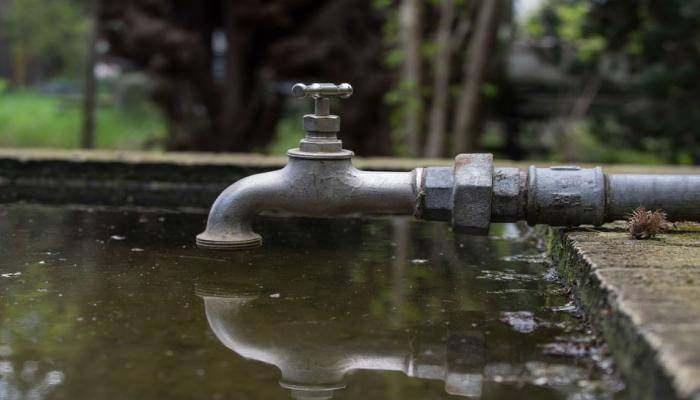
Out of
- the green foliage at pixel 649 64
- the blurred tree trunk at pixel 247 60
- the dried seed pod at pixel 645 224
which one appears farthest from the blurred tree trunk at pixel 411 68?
the dried seed pod at pixel 645 224

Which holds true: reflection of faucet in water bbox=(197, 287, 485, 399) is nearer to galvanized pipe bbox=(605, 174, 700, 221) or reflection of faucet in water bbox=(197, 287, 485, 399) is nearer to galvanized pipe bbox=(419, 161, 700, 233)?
galvanized pipe bbox=(419, 161, 700, 233)

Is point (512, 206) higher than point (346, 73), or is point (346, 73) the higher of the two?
point (346, 73)

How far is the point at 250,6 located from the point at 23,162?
4382 millimetres

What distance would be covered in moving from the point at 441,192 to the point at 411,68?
190 inches

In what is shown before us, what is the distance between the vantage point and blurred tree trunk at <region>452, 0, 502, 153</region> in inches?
283

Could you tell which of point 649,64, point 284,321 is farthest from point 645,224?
point 649,64

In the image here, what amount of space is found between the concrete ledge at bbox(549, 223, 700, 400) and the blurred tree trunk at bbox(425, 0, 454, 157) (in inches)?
178

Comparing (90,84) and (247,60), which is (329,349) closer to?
(90,84)

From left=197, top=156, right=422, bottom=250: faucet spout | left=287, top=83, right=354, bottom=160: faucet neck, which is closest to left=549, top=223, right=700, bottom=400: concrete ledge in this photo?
left=197, top=156, right=422, bottom=250: faucet spout

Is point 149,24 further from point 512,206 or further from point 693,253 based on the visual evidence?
point 693,253

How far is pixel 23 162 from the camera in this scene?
4.63 meters

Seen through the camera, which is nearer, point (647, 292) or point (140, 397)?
point (140, 397)

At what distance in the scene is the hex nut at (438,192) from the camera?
9.50 ft

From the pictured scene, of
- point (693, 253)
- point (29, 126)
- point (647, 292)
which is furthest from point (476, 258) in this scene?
point (29, 126)
